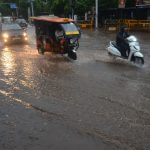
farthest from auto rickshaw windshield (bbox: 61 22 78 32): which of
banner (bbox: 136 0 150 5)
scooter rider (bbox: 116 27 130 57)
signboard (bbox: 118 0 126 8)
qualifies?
signboard (bbox: 118 0 126 8)

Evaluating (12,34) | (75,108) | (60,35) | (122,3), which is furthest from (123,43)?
(122,3)

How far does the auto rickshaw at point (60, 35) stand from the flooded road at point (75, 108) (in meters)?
2.83

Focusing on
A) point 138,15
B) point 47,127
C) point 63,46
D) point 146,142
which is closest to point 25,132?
point 47,127

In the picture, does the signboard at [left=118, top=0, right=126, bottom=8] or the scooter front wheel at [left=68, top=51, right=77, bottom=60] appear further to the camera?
the signboard at [left=118, top=0, right=126, bottom=8]

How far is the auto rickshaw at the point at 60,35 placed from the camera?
60.3 ft

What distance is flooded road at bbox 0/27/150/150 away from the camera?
275 inches

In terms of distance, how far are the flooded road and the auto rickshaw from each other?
2.83 m

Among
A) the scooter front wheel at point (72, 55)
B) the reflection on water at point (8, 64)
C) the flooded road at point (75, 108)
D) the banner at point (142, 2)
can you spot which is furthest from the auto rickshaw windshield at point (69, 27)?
the banner at point (142, 2)

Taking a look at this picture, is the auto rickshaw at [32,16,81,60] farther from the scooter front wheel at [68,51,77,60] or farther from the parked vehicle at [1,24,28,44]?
the parked vehicle at [1,24,28,44]

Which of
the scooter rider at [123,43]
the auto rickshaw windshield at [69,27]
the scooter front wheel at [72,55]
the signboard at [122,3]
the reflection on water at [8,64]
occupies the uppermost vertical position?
the signboard at [122,3]

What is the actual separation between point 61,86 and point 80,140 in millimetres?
4927

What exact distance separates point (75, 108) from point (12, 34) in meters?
19.7

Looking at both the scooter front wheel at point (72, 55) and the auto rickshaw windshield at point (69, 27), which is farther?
the auto rickshaw windshield at point (69, 27)

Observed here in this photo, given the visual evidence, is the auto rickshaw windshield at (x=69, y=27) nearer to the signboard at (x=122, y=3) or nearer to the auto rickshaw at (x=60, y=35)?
the auto rickshaw at (x=60, y=35)
